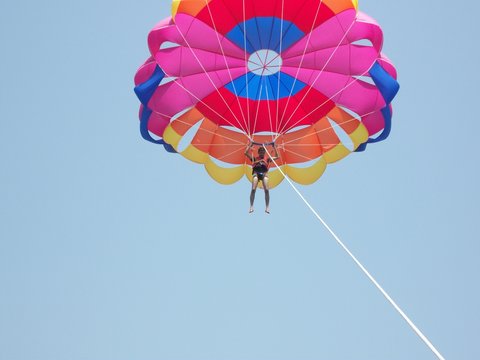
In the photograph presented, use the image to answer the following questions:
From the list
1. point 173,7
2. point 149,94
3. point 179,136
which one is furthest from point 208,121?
point 173,7

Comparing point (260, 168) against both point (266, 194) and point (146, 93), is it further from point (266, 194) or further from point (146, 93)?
point (146, 93)

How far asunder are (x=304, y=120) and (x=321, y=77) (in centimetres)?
113

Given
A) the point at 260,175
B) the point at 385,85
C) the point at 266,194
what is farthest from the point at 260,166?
the point at 385,85

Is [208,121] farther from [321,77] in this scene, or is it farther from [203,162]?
[321,77]

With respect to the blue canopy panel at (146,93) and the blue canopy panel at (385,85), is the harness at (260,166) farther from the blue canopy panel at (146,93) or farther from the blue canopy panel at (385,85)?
the blue canopy panel at (385,85)

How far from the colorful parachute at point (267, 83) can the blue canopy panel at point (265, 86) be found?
0.02 meters

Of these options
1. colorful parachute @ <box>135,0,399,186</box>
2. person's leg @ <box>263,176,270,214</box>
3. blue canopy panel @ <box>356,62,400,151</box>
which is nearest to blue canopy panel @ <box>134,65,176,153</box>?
colorful parachute @ <box>135,0,399,186</box>

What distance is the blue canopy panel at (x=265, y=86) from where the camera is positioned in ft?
54.0

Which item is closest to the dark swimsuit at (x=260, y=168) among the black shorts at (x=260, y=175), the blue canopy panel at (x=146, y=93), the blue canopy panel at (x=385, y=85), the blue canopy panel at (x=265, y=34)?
the black shorts at (x=260, y=175)

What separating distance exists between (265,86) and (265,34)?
142cm

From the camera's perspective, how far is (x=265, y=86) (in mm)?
16656

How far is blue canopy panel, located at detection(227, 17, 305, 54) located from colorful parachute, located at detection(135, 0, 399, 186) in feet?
0.06

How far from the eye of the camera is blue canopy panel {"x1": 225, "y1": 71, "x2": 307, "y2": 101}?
16453 millimetres

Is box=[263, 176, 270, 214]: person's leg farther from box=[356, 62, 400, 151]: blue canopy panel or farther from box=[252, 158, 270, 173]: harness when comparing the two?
box=[356, 62, 400, 151]: blue canopy panel
